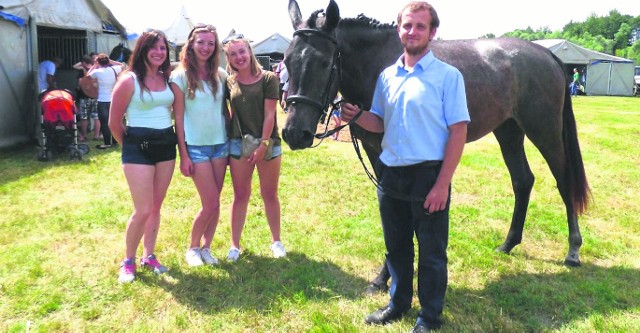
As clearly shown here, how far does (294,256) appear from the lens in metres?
4.29

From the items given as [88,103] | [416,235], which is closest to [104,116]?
[88,103]

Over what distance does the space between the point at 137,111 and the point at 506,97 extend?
3072 millimetres

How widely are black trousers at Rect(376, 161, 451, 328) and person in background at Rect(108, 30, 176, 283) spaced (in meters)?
1.80

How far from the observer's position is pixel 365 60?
3221 millimetres

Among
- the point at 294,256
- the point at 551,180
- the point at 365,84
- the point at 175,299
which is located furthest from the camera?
the point at 551,180

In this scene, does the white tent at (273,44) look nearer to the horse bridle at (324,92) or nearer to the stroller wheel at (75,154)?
the stroller wheel at (75,154)

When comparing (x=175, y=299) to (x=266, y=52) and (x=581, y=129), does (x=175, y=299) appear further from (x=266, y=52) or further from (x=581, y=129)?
(x=266, y=52)

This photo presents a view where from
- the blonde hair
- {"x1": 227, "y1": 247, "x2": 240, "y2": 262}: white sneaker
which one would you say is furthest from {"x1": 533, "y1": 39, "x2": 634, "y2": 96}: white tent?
{"x1": 227, "y1": 247, "x2": 240, "y2": 262}: white sneaker

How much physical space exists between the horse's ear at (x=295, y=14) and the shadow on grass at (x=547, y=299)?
7.55 ft

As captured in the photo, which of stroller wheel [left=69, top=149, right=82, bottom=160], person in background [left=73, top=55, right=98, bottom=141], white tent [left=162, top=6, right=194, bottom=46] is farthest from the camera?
white tent [left=162, top=6, right=194, bottom=46]

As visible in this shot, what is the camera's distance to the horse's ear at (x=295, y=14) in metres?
3.11

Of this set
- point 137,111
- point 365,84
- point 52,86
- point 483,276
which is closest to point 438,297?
point 483,276

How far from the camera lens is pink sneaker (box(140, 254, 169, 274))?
3928 millimetres

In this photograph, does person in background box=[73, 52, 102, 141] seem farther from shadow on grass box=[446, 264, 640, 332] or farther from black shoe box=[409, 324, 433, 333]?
black shoe box=[409, 324, 433, 333]
